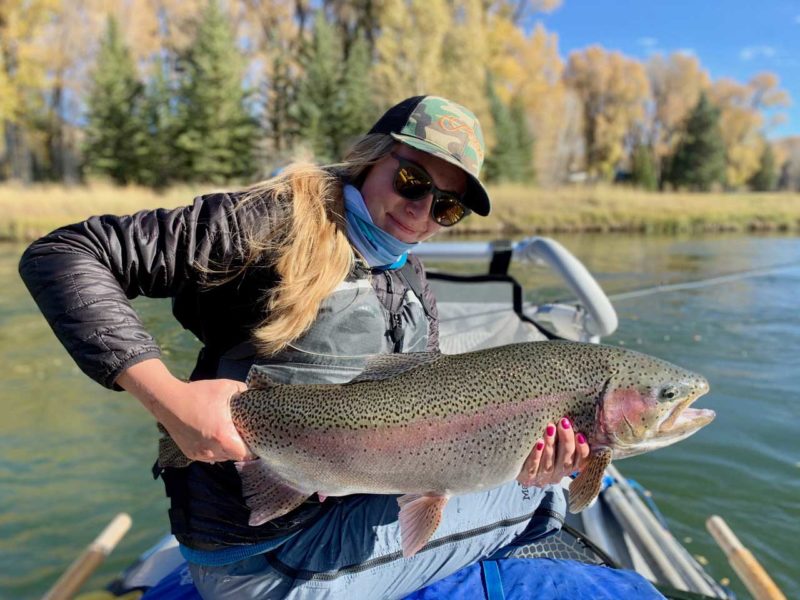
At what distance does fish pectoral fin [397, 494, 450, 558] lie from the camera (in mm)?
2012

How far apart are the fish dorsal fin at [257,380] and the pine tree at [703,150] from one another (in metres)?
57.6

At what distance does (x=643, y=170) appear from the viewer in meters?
52.9

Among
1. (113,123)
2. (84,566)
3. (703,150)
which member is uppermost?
→ (703,150)

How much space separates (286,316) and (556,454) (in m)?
1.01

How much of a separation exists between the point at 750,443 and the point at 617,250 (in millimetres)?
17763

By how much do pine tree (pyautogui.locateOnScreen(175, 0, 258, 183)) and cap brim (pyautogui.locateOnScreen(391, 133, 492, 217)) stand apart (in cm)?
3335

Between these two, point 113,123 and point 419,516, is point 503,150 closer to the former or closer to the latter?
point 113,123

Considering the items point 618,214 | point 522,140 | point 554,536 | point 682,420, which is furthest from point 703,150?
point 682,420

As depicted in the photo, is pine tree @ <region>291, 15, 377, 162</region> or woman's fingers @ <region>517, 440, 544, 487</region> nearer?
woman's fingers @ <region>517, 440, 544, 487</region>

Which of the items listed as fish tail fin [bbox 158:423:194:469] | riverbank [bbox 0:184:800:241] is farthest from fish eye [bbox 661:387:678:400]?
riverbank [bbox 0:184:800:241]

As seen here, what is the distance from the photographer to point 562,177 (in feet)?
157

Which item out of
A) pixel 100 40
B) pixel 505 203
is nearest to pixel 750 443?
pixel 505 203

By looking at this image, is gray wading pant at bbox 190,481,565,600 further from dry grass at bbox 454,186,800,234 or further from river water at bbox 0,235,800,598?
dry grass at bbox 454,186,800,234

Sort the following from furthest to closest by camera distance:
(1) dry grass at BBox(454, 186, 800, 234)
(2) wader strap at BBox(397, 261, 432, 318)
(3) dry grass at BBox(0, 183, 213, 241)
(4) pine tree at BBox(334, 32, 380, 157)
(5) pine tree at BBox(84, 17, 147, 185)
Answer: (4) pine tree at BBox(334, 32, 380, 157) → (5) pine tree at BBox(84, 17, 147, 185) → (1) dry grass at BBox(454, 186, 800, 234) → (3) dry grass at BBox(0, 183, 213, 241) → (2) wader strap at BBox(397, 261, 432, 318)
